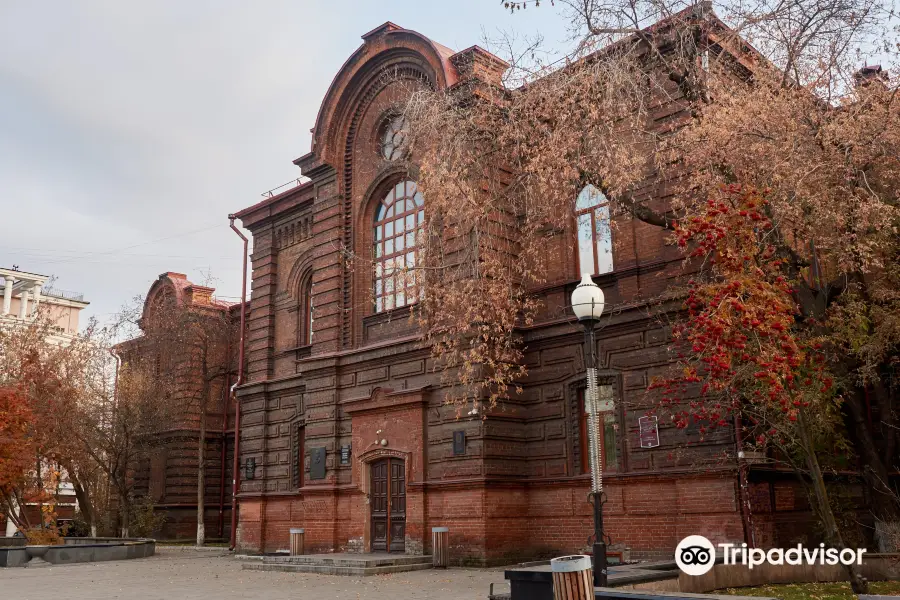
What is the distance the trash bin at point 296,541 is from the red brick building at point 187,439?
12.5 m

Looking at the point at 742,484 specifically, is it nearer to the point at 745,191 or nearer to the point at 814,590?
the point at 814,590

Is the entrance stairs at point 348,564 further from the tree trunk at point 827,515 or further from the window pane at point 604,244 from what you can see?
the tree trunk at point 827,515

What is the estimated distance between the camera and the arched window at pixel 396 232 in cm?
2088

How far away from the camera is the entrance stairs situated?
56.2 feet

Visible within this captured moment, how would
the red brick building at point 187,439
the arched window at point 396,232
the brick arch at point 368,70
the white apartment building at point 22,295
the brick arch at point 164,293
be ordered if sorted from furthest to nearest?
1. the white apartment building at point 22,295
2. the brick arch at point 164,293
3. the red brick building at point 187,439
4. the arched window at point 396,232
5. the brick arch at point 368,70

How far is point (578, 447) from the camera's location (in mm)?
17547

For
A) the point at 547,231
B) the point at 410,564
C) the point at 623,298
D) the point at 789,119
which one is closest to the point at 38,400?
the point at 410,564

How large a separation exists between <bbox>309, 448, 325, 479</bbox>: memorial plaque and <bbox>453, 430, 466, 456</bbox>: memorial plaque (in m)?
4.71

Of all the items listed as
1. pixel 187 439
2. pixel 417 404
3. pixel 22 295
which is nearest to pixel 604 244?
pixel 417 404

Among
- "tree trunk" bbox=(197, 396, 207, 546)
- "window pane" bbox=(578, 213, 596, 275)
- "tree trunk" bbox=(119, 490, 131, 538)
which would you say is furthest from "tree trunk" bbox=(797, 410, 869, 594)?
"tree trunk" bbox=(119, 490, 131, 538)

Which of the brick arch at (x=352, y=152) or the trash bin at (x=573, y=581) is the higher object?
the brick arch at (x=352, y=152)

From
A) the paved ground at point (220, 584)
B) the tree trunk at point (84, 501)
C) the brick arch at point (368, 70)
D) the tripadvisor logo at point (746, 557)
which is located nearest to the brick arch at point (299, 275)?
the brick arch at point (368, 70)

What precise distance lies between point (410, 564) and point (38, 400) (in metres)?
14.4

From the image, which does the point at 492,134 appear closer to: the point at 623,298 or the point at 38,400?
the point at 623,298
